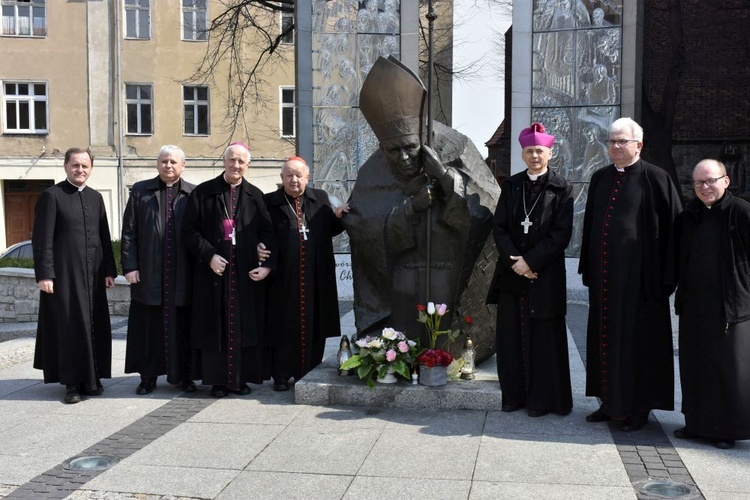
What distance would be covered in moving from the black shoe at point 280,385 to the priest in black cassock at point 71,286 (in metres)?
1.31

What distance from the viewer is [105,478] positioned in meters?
4.45

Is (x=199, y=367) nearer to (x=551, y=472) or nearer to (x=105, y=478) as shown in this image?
(x=105, y=478)

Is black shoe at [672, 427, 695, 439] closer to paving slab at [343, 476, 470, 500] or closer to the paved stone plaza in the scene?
the paved stone plaza

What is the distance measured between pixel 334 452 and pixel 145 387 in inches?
89.2

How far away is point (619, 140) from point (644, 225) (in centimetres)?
57

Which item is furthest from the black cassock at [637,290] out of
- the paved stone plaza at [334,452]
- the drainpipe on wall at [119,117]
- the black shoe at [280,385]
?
the drainpipe on wall at [119,117]

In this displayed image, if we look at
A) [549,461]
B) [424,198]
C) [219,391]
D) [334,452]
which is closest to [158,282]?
[219,391]

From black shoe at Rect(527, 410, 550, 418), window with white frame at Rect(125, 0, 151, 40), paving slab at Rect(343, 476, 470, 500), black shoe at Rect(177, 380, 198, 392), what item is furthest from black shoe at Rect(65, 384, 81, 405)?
window with white frame at Rect(125, 0, 151, 40)

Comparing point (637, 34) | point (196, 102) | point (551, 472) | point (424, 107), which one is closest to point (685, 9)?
point (637, 34)

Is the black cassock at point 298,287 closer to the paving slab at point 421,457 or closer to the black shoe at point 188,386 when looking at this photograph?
the black shoe at point 188,386

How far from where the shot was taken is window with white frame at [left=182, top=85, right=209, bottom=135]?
85.3 feet

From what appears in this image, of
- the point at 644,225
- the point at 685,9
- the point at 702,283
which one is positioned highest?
the point at 685,9

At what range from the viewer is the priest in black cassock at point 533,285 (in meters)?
5.52

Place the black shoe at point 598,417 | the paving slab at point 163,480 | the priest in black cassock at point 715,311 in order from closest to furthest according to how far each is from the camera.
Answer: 1. the paving slab at point 163,480
2. the priest in black cassock at point 715,311
3. the black shoe at point 598,417
